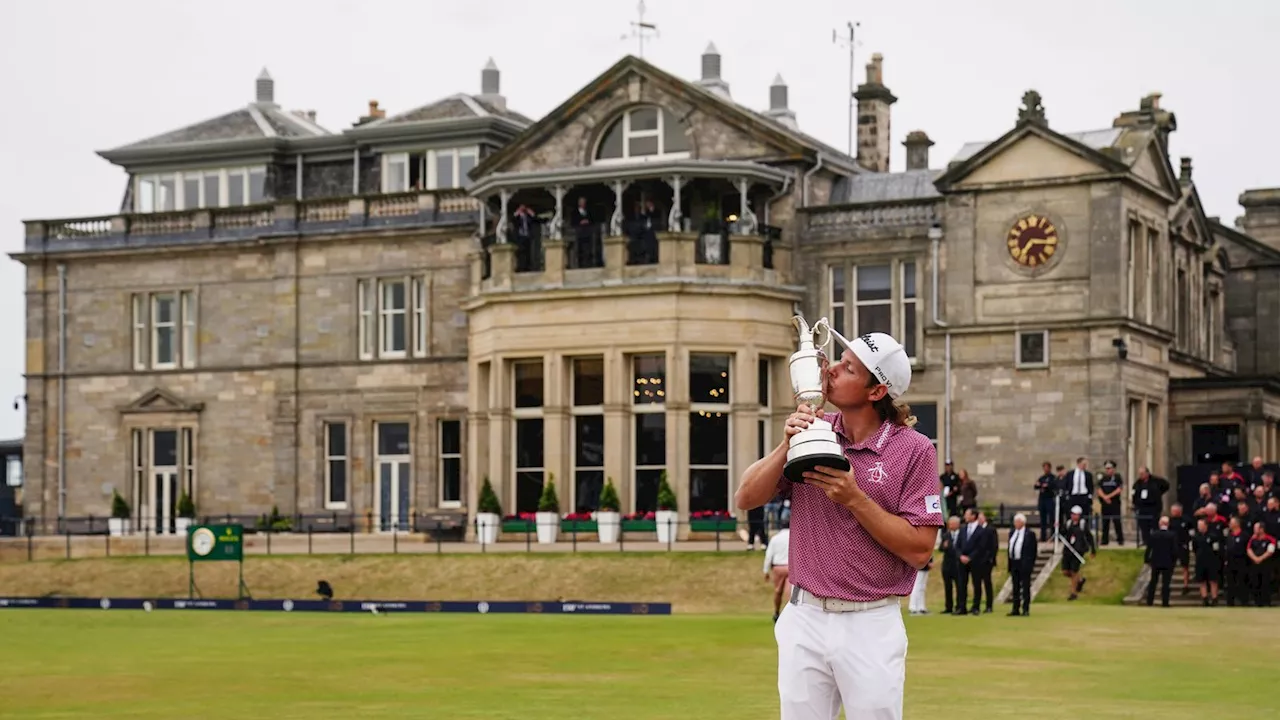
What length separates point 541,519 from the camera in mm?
46906

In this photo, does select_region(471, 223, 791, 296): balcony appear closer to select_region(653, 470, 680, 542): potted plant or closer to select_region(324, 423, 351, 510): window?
select_region(653, 470, 680, 542): potted plant

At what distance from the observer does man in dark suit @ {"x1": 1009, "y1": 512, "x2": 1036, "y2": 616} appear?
31359mm

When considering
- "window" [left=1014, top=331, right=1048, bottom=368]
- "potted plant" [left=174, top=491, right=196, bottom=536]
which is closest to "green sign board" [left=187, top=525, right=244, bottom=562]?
"potted plant" [left=174, top=491, right=196, bottom=536]

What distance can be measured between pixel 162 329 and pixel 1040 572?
91.4 feet

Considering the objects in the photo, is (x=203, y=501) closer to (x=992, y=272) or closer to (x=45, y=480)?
(x=45, y=480)

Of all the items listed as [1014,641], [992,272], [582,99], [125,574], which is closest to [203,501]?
[125,574]

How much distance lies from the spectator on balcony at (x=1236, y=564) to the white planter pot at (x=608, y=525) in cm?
1591

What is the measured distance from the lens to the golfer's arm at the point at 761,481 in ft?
26.8

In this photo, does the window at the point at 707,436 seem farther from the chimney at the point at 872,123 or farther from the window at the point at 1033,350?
the chimney at the point at 872,123

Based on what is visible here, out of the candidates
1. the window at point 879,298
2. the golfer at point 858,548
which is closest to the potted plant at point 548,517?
the window at point 879,298

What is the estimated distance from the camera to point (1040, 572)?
3806 cm

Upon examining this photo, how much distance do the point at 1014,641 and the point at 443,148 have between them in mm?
32580

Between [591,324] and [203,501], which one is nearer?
[591,324]

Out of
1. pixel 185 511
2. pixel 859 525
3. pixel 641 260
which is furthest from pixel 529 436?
pixel 859 525
